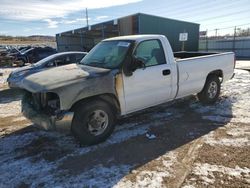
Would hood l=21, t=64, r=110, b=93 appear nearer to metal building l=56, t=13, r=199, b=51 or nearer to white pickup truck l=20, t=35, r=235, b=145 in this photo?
white pickup truck l=20, t=35, r=235, b=145

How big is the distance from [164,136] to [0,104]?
5789 millimetres

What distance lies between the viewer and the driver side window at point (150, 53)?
4.80m

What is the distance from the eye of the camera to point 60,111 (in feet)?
12.8

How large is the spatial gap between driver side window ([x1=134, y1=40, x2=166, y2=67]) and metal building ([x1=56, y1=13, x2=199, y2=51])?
15402 millimetres

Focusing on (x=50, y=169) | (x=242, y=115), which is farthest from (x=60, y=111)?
(x=242, y=115)

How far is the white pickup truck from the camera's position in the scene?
3.97 m

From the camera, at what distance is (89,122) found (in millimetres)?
4258

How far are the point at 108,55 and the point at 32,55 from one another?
18078 millimetres

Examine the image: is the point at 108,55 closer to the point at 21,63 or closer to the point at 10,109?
the point at 10,109

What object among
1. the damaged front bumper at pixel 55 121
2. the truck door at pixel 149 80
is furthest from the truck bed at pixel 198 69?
the damaged front bumper at pixel 55 121

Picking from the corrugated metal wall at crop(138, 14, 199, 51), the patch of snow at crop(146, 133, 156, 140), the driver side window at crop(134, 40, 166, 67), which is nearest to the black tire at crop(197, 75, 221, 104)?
the driver side window at crop(134, 40, 166, 67)

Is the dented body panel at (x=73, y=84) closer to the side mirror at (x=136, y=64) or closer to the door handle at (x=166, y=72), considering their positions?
the side mirror at (x=136, y=64)

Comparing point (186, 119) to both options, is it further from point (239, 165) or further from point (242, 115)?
point (239, 165)

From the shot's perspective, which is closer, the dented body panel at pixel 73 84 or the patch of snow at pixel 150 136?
the dented body panel at pixel 73 84
